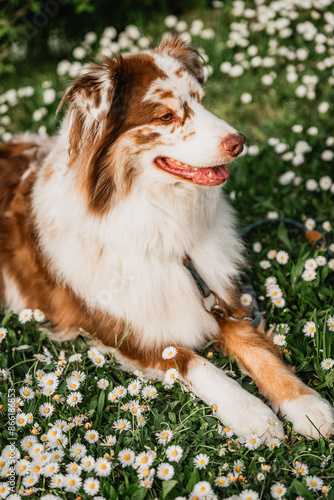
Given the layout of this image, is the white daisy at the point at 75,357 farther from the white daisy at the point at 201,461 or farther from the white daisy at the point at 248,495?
the white daisy at the point at 248,495

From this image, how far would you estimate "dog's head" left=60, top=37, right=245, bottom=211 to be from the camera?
101 inches

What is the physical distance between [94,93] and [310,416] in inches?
86.0

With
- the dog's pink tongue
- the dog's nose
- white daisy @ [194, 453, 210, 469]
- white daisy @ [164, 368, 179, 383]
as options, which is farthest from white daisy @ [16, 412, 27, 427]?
the dog's nose

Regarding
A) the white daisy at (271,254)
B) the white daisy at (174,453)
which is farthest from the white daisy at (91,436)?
the white daisy at (271,254)

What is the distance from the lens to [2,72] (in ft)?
21.1

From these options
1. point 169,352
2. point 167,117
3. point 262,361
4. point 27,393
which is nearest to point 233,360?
point 262,361

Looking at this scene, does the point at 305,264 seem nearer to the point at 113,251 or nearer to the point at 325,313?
the point at 325,313

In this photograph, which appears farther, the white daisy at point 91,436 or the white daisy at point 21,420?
the white daisy at point 21,420

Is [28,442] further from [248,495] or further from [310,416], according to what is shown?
[310,416]

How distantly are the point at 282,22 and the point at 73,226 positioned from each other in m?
4.40

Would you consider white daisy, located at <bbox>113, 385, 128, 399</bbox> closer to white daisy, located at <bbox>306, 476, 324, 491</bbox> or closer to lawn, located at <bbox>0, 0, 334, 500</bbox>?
lawn, located at <bbox>0, 0, 334, 500</bbox>

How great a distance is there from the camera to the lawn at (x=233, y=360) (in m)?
2.35

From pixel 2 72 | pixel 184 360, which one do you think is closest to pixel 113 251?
pixel 184 360

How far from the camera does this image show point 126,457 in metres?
2.38
